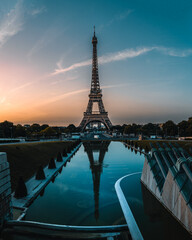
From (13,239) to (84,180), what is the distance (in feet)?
21.9

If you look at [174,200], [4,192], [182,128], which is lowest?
[174,200]

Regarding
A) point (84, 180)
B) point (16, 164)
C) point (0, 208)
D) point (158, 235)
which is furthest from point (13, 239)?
point (16, 164)

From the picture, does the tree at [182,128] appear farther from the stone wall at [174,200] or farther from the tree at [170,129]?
the stone wall at [174,200]

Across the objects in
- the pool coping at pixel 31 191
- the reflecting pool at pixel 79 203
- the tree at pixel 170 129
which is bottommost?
the reflecting pool at pixel 79 203

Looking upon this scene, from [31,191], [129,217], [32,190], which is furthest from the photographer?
[32,190]

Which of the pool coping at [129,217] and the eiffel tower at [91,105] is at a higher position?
the eiffel tower at [91,105]

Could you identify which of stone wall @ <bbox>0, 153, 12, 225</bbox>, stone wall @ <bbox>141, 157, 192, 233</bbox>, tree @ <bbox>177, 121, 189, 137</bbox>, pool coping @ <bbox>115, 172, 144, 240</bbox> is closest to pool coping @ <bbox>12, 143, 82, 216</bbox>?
stone wall @ <bbox>0, 153, 12, 225</bbox>

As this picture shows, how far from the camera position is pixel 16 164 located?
13.1 m

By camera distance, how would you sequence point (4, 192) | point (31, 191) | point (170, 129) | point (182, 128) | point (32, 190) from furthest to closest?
Answer: point (170, 129) → point (182, 128) → point (32, 190) → point (31, 191) → point (4, 192)

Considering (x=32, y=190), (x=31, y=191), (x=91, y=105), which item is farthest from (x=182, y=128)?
(x=31, y=191)

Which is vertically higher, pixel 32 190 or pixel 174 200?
pixel 174 200

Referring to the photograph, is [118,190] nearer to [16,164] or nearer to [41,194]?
[41,194]

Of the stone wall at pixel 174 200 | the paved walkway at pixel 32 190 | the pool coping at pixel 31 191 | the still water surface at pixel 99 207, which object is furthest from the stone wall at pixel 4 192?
the stone wall at pixel 174 200

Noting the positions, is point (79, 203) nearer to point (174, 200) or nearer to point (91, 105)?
point (174, 200)
